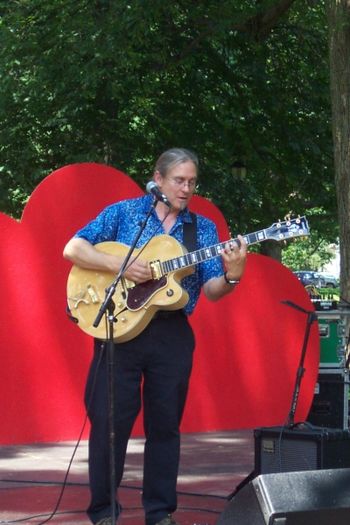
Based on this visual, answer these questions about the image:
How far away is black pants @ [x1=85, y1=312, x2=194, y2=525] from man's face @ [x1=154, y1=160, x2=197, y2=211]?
22.0 inches

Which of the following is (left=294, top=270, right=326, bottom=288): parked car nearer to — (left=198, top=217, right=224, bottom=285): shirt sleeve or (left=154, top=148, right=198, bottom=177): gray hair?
(left=198, top=217, right=224, bottom=285): shirt sleeve

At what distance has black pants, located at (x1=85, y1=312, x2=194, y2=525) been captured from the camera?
16.5ft

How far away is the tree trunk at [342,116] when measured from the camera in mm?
9438

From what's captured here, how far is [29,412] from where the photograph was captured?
8.52m

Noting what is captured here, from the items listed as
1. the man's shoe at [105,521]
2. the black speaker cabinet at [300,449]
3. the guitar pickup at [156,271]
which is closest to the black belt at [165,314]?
the guitar pickup at [156,271]

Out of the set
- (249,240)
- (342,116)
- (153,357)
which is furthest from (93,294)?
(342,116)

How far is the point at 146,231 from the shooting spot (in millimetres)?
5141

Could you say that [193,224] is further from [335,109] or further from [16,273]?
[335,109]

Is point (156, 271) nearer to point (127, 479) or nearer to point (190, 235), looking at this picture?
point (190, 235)

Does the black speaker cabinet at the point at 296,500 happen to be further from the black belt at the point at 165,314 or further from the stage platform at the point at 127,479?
the stage platform at the point at 127,479

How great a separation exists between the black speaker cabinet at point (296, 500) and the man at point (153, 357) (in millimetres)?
1746

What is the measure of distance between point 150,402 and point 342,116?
510 cm

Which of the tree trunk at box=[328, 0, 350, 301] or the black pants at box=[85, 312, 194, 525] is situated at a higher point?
the tree trunk at box=[328, 0, 350, 301]

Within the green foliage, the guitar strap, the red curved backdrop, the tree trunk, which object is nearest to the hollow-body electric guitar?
the guitar strap
